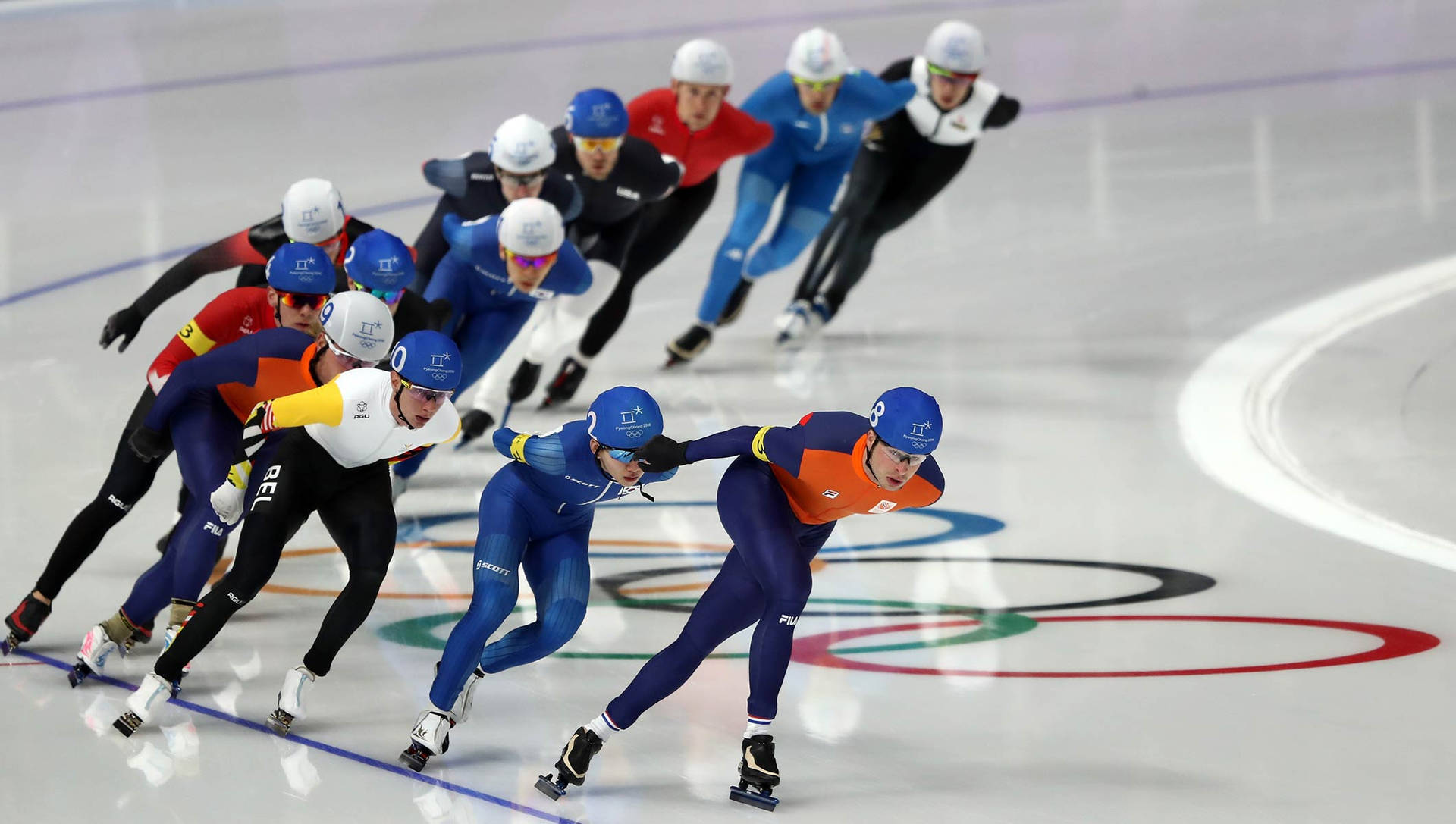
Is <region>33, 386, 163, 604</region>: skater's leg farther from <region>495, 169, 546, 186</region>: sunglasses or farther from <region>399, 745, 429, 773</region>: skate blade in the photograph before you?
<region>495, 169, 546, 186</region>: sunglasses

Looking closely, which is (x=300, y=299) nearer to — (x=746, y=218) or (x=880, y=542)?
(x=880, y=542)

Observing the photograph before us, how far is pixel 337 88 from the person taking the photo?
43.6ft

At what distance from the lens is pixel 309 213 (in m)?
6.08

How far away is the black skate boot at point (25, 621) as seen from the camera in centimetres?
525

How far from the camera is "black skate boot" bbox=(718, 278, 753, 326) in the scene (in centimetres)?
881

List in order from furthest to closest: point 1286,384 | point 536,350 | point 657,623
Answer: point 1286,384 → point 536,350 → point 657,623

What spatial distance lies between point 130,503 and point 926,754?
2.47 metres

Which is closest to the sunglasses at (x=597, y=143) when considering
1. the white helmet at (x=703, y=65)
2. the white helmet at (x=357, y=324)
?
the white helmet at (x=703, y=65)

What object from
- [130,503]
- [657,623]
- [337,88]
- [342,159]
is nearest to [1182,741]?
[657,623]

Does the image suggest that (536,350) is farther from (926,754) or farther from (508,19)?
(508,19)

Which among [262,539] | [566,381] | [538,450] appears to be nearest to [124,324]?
[262,539]

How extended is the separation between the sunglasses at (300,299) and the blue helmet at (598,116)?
2.30m

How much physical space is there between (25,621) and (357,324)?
1.40m

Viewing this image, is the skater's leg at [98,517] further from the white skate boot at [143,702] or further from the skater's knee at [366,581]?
the skater's knee at [366,581]
